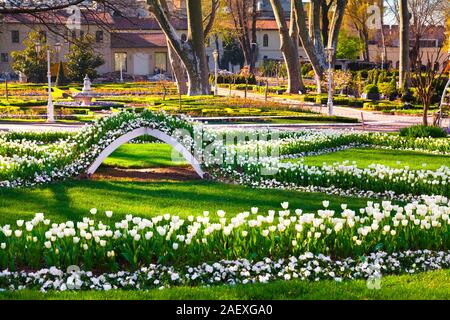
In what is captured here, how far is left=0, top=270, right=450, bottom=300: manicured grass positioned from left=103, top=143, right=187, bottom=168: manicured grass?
7896 mm

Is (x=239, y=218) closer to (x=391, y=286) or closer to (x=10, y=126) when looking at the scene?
(x=391, y=286)

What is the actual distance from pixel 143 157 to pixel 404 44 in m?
23.1

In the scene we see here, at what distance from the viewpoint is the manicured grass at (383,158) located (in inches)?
544

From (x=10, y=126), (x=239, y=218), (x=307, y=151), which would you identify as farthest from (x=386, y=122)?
(x=239, y=218)

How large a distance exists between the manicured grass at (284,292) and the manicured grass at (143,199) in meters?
3.15

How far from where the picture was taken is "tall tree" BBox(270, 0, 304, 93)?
119 feet

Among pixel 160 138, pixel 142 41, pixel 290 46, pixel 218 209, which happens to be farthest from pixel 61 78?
pixel 218 209

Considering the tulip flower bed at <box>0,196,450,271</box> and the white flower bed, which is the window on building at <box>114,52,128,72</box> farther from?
the white flower bed

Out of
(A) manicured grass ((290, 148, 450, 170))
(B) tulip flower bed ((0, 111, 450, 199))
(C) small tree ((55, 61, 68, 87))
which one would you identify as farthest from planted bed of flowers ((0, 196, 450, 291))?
(C) small tree ((55, 61, 68, 87))

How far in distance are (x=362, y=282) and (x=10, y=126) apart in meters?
18.0

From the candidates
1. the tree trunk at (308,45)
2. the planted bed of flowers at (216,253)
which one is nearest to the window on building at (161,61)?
the tree trunk at (308,45)

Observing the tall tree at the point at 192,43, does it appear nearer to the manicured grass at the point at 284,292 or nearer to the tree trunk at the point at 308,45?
the tree trunk at the point at 308,45

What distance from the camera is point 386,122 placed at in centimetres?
2452
